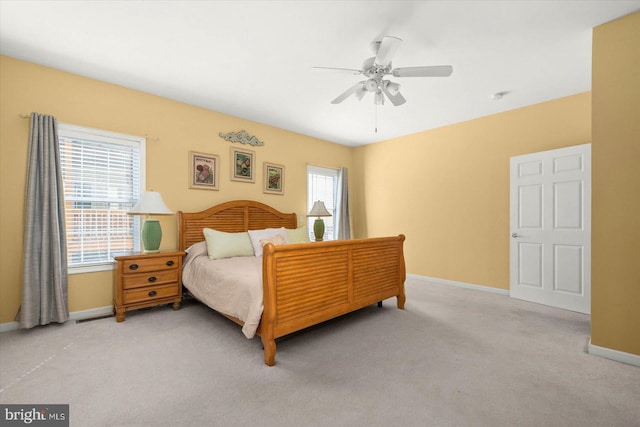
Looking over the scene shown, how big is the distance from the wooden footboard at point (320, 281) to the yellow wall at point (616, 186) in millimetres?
1837

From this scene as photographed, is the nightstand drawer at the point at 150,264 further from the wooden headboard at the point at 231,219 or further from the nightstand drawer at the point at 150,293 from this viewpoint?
the wooden headboard at the point at 231,219

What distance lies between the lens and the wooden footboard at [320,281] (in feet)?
7.25

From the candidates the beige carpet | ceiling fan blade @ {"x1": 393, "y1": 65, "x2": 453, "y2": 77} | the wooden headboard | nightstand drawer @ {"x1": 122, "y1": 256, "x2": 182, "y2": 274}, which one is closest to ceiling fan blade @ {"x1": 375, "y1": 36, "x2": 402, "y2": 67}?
ceiling fan blade @ {"x1": 393, "y1": 65, "x2": 453, "y2": 77}

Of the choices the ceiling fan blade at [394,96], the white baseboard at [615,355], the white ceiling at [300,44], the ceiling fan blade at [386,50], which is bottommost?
the white baseboard at [615,355]

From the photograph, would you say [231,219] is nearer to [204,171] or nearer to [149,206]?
[204,171]

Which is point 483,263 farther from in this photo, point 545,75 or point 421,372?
point 421,372

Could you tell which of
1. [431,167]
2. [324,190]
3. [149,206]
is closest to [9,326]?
[149,206]

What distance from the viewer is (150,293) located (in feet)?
10.7

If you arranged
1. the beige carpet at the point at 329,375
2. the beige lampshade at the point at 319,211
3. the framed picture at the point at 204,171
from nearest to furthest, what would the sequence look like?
the beige carpet at the point at 329,375 → the framed picture at the point at 204,171 → the beige lampshade at the point at 319,211

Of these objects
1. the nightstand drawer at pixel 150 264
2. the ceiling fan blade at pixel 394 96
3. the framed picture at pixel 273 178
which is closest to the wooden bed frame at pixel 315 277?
the nightstand drawer at pixel 150 264

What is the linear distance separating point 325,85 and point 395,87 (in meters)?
1.03

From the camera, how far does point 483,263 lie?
441 centimetres

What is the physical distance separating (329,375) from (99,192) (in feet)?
10.8

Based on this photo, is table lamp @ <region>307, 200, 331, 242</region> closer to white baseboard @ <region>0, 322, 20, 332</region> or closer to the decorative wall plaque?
the decorative wall plaque
